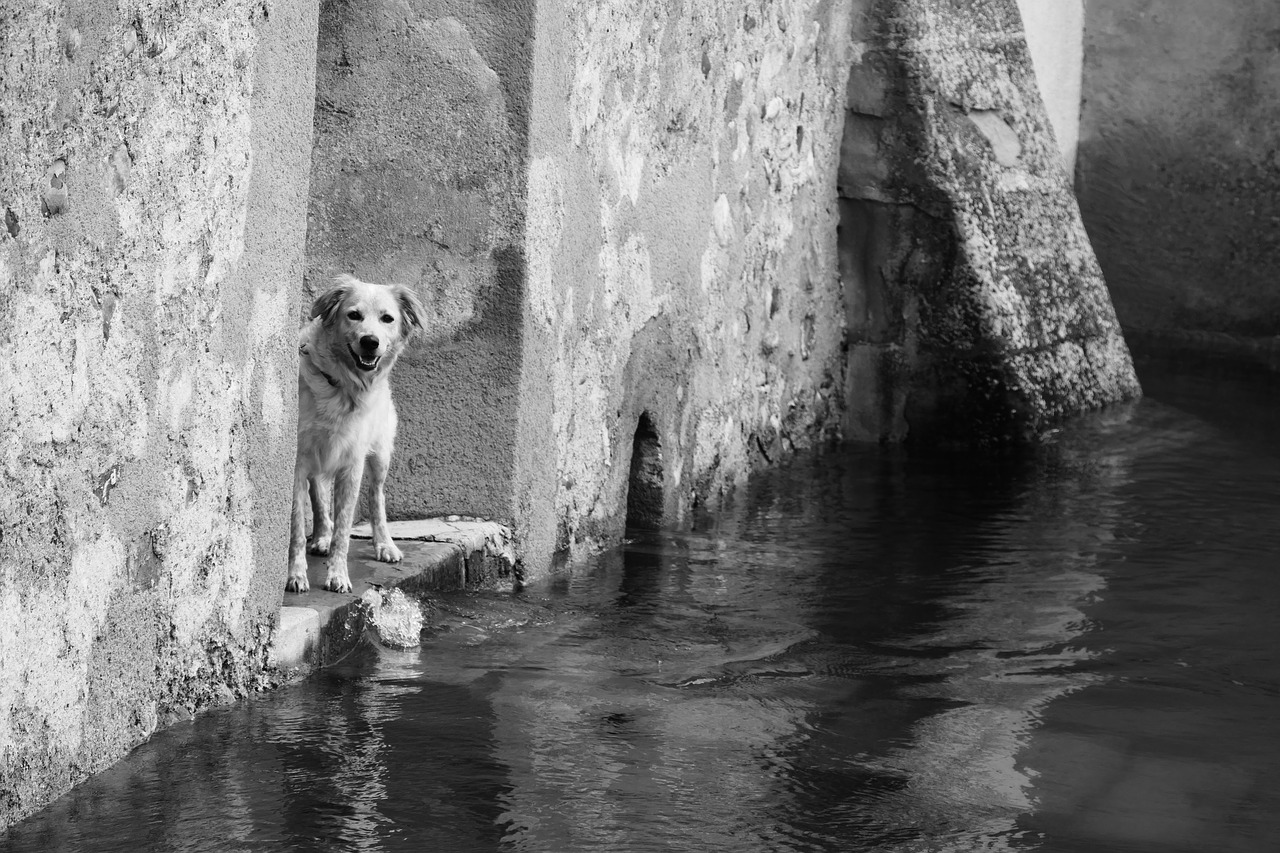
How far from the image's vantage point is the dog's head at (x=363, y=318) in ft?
16.1

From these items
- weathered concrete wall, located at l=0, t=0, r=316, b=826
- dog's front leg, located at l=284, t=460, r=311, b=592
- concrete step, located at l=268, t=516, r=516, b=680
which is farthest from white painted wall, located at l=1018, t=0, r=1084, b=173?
weathered concrete wall, located at l=0, t=0, r=316, b=826

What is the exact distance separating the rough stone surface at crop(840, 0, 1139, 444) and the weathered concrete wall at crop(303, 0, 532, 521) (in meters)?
3.97

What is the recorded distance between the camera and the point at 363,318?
494 cm

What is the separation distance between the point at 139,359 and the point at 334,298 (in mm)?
1299

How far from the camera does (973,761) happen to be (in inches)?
162

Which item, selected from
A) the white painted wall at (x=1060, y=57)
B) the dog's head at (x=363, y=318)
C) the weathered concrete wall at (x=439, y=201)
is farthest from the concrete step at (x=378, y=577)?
the white painted wall at (x=1060, y=57)

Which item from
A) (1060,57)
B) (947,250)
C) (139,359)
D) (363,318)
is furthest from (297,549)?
(1060,57)

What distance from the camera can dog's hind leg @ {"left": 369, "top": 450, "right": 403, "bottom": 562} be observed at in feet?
16.9

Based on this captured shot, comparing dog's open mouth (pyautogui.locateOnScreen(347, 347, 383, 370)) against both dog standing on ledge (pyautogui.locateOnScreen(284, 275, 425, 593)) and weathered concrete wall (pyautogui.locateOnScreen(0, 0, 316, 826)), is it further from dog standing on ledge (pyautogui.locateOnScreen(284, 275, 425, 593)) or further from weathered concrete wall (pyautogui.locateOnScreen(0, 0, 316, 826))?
weathered concrete wall (pyautogui.locateOnScreen(0, 0, 316, 826))

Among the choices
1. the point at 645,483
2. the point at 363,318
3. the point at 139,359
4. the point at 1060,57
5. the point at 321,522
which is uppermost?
the point at 1060,57

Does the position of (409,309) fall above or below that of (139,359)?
above

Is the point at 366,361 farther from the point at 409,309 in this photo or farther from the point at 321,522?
the point at 321,522

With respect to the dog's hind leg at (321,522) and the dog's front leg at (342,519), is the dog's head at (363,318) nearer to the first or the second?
the dog's front leg at (342,519)

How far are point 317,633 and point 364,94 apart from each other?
6.12 ft
